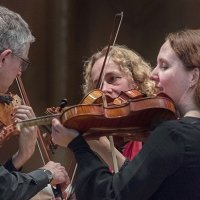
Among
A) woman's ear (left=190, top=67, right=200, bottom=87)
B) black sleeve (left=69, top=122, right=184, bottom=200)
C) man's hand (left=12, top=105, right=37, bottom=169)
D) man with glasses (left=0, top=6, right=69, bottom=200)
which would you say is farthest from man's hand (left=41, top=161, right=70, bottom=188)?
woman's ear (left=190, top=67, right=200, bottom=87)

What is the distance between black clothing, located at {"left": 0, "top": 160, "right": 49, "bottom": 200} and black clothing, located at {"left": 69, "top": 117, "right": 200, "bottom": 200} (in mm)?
337

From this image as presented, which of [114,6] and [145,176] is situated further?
[114,6]

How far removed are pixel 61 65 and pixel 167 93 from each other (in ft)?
8.48

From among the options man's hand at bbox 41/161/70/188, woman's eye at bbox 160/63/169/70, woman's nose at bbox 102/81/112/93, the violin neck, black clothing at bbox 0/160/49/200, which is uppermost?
woman's eye at bbox 160/63/169/70

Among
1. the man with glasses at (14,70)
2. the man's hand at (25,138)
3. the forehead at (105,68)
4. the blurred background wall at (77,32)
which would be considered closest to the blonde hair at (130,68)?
the forehead at (105,68)

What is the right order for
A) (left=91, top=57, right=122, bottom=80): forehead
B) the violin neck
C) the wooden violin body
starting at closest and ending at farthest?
the wooden violin body
the violin neck
(left=91, top=57, right=122, bottom=80): forehead

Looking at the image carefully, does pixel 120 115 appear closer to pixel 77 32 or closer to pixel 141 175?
pixel 141 175

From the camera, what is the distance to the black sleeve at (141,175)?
124 cm

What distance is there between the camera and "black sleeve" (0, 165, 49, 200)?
152 cm

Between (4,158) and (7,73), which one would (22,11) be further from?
(7,73)

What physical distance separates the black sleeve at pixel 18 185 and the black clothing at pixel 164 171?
34cm

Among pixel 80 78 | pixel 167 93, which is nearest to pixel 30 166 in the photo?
pixel 80 78

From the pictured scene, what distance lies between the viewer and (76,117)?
1.35 meters

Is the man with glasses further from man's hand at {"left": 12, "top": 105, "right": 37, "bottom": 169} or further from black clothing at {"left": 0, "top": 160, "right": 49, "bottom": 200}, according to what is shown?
man's hand at {"left": 12, "top": 105, "right": 37, "bottom": 169}
